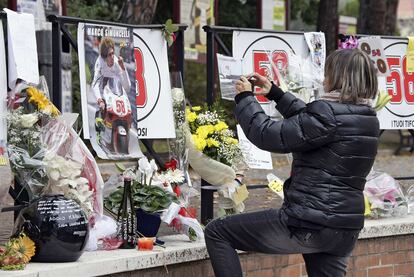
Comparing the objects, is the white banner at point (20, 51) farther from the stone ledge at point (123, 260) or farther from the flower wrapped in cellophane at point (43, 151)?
the stone ledge at point (123, 260)

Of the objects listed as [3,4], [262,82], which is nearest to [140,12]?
[3,4]

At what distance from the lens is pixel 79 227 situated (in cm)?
562

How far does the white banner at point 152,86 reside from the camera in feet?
22.4

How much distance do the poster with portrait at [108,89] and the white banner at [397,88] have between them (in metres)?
2.53

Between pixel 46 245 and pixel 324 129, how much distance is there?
1.69m

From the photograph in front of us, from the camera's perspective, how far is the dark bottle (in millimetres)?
6102

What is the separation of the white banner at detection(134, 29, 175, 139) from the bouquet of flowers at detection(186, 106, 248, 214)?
0.18 metres

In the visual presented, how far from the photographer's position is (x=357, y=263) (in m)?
7.34

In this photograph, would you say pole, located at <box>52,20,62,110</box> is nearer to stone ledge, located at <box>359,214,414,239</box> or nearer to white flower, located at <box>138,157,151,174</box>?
white flower, located at <box>138,157,151,174</box>

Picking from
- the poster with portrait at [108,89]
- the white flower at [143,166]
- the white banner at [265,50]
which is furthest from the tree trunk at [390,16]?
the white flower at [143,166]

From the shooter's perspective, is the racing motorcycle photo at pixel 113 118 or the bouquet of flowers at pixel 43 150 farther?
the racing motorcycle photo at pixel 113 118

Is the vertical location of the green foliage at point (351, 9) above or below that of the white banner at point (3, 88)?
below

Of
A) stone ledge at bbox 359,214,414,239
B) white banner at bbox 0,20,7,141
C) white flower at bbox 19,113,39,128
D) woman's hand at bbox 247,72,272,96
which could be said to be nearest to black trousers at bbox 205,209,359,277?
woman's hand at bbox 247,72,272,96

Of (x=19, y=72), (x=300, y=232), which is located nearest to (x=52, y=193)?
(x=19, y=72)
